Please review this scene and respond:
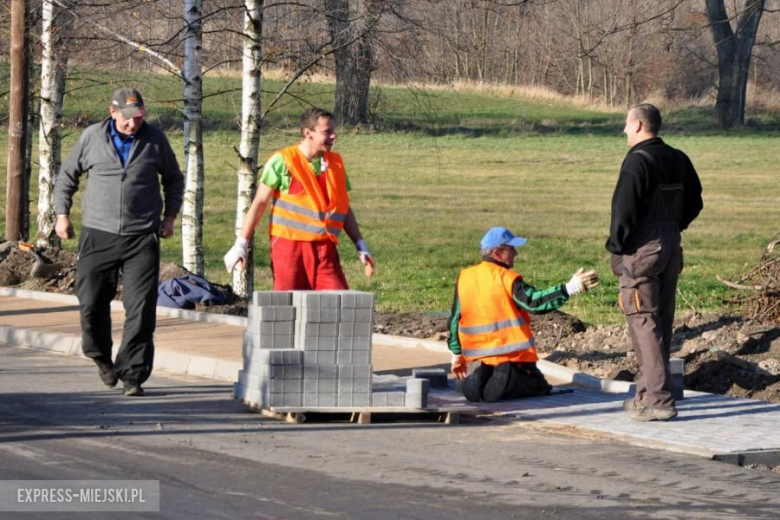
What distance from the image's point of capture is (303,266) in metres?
9.95

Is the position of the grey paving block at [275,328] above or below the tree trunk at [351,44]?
below

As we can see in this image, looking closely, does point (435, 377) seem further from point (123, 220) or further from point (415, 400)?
point (123, 220)

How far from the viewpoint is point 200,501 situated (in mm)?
6770

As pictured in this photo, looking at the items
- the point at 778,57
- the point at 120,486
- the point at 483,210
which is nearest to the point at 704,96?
the point at 778,57

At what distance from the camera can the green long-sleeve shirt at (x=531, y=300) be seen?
9680mm

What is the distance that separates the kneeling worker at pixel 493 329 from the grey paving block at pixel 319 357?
1.15m

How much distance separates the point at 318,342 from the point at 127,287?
1579 mm

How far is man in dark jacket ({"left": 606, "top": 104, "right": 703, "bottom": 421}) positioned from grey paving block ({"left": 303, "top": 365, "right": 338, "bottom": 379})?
199 cm

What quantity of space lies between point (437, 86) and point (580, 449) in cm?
955

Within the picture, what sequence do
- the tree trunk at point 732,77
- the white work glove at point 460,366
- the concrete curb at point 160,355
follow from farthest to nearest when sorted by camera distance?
the tree trunk at point 732,77, the concrete curb at point 160,355, the white work glove at point 460,366

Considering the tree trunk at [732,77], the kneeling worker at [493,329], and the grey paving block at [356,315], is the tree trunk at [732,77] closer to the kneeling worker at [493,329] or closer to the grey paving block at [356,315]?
the kneeling worker at [493,329]

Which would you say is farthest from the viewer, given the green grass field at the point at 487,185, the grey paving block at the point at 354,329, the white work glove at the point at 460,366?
the green grass field at the point at 487,185

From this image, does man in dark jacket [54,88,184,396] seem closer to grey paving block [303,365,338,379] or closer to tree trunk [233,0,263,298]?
grey paving block [303,365,338,379]

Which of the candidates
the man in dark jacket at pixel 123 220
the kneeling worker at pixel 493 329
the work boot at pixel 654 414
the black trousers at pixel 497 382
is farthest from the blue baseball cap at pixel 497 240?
the man in dark jacket at pixel 123 220
